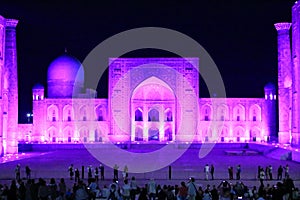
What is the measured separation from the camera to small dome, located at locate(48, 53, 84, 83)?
50.0m

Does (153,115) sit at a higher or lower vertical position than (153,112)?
lower

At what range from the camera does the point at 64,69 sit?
1969 inches

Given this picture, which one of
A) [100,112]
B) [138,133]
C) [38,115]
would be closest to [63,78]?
[38,115]

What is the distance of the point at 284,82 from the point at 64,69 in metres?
22.9

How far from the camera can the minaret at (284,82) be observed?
38.1m

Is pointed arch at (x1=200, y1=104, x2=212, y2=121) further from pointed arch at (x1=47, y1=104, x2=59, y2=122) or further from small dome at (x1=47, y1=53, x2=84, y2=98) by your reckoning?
pointed arch at (x1=47, y1=104, x2=59, y2=122)

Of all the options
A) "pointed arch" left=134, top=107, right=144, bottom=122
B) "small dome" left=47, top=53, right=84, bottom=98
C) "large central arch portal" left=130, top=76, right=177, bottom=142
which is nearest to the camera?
"large central arch portal" left=130, top=76, right=177, bottom=142

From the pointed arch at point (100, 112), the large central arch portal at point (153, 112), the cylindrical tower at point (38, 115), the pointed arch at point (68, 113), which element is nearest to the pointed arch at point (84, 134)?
the pointed arch at point (68, 113)

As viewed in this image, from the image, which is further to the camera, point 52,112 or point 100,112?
point 100,112

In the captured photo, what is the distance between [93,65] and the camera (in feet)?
172

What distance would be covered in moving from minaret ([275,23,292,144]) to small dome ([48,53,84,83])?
71.6ft

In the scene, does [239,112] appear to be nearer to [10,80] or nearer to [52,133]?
[52,133]

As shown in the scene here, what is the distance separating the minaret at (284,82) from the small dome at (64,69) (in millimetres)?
21817

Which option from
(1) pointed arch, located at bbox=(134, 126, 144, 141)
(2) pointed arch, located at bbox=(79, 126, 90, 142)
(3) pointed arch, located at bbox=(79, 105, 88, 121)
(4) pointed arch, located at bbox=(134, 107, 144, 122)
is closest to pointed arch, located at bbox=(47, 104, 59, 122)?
(3) pointed arch, located at bbox=(79, 105, 88, 121)
